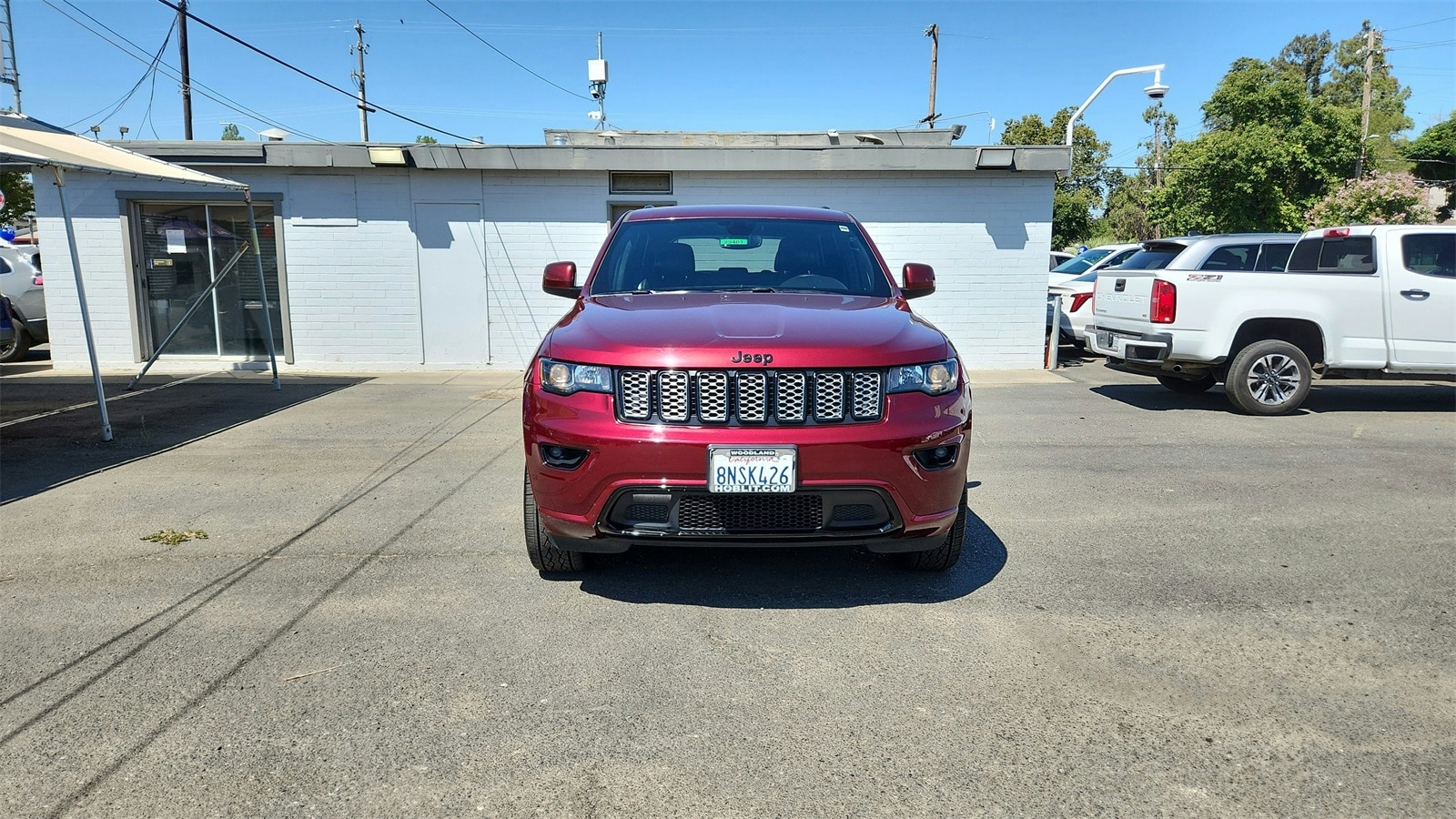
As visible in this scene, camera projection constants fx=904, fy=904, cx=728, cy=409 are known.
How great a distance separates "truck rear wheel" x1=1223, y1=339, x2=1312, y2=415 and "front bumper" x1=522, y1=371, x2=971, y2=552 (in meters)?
6.75

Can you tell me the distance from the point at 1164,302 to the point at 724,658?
24.0 ft

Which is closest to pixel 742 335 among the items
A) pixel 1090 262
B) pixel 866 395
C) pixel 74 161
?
pixel 866 395

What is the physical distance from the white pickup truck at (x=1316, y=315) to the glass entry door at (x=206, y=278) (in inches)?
463

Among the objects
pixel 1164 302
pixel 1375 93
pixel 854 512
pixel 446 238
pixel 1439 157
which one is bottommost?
pixel 854 512

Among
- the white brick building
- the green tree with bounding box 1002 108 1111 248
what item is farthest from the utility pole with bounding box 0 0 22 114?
the green tree with bounding box 1002 108 1111 248

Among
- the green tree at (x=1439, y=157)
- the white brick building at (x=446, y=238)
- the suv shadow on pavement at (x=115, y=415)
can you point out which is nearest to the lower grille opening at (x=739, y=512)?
the suv shadow on pavement at (x=115, y=415)

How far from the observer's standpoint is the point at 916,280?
4.94 m

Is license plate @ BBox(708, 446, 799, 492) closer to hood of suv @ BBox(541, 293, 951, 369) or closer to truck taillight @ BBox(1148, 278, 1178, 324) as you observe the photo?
hood of suv @ BBox(541, 293, 951, 369)

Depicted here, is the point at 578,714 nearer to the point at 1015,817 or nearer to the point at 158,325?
the point at 1015,817

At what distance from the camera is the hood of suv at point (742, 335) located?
357cm

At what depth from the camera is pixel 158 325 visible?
528 inches

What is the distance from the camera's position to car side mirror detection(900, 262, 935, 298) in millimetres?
4918

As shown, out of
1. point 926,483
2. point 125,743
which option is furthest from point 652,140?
point 125,743

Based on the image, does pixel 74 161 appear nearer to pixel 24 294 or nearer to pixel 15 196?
pixel 24 294
